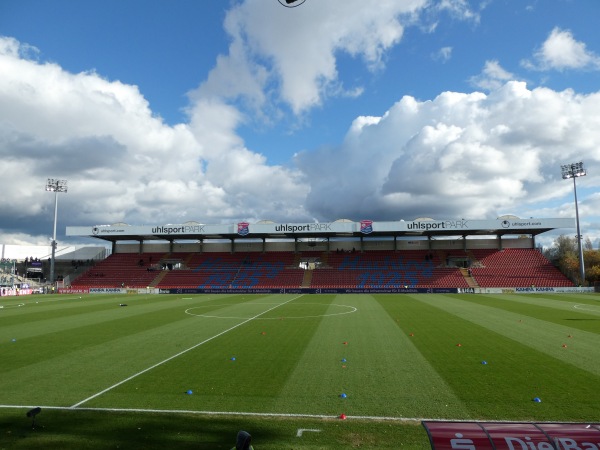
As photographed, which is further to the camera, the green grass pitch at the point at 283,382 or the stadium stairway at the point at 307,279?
the stadium stairway at the point at 307,279

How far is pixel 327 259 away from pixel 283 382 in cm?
4503

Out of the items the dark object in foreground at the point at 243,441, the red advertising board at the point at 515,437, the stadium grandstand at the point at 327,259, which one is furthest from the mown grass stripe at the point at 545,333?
the stadium grandstand at the point at 327,259

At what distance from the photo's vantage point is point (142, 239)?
184 feet

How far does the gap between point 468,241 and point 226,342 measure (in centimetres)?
4810

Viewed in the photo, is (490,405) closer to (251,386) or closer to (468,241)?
(251,386)

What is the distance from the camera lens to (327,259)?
53281mm

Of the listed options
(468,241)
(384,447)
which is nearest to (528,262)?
(468,241)

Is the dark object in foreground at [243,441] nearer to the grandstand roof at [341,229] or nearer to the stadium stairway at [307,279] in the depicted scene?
the stadium stairway at [307,279]

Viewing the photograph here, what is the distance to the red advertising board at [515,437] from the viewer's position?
324 centimetres

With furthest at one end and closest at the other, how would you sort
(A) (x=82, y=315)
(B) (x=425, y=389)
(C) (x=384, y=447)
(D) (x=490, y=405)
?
1. (A) (x=82, y=315)
2. (B) (x=425, y=389)
3. (D) (x=490, y=405)
4. (C) (x=384, y=447)

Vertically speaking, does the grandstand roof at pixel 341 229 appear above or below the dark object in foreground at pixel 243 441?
above

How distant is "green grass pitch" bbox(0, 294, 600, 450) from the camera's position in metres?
6.05

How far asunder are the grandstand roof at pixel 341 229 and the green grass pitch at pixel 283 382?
31797 millimetres

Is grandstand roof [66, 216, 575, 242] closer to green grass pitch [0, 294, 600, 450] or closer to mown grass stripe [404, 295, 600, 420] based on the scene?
green grass pitch [0, 294, 600, 450]
